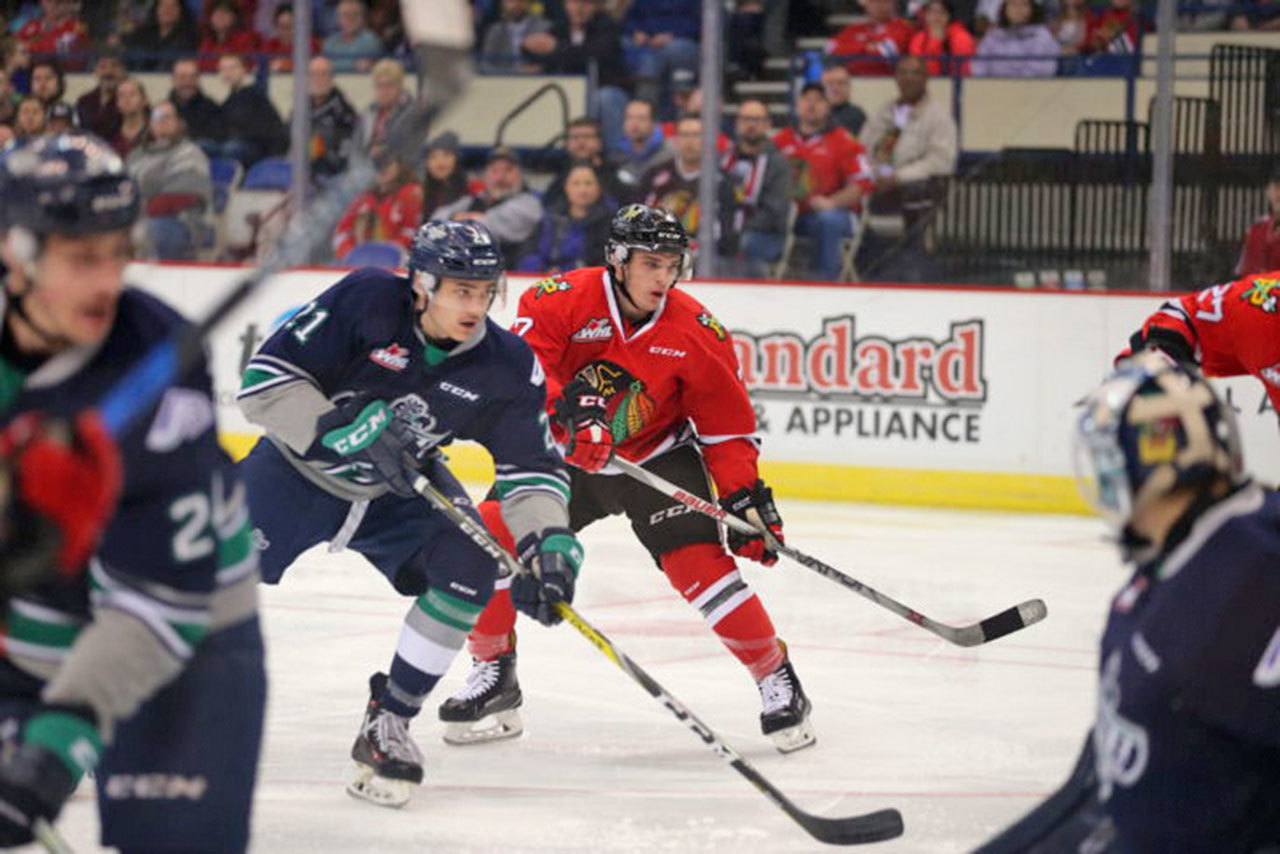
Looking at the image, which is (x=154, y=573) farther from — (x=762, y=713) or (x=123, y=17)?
(x=123, y=17)

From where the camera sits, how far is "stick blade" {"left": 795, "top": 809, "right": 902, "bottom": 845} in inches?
141

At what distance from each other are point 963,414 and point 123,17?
15.4ft

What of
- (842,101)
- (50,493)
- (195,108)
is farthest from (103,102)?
(50,493)

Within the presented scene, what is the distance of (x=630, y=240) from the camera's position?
478 centimetres

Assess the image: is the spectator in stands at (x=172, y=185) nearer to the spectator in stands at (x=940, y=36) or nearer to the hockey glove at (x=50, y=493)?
the spectator in stands at (x=940, y=36)

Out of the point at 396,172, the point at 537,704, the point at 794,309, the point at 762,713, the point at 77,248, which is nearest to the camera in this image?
the point at 77,248

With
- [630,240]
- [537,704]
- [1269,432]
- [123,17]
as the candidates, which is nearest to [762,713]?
[537,704]

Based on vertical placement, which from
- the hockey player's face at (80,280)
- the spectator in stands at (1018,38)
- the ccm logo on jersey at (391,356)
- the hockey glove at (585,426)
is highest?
the hockey player's face at (80,280)

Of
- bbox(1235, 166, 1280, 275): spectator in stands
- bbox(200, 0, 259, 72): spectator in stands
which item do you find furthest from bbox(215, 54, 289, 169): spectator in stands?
bbox(1235, 166, 1280, 275): spectator in stands

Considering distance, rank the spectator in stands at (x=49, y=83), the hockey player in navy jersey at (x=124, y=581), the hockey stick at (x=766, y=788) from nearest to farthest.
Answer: the hockey player in navy jersey at (x=124, y=581), the hockey stick at (x=766, y=788), the spectator in stands at (x=49, y=83)

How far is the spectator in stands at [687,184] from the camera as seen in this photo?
27.0 ft

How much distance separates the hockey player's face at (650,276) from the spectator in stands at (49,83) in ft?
18.6

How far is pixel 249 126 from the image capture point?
9359 mm

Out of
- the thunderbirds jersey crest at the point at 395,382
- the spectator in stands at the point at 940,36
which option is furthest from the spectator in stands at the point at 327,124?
the thunderbirds jersey crest at the point at 395,382
